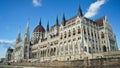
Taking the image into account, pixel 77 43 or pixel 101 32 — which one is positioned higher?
pixel 101 32

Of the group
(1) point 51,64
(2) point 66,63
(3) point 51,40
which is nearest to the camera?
(2) point 66,63

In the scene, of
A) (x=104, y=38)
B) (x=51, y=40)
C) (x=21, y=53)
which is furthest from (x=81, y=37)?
(x=21, y=53)

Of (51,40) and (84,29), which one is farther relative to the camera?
(51,40)

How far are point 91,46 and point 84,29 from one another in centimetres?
975

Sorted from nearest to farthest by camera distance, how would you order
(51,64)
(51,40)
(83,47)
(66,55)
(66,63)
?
(66,63) < (51,64) < (83,47) < (66,55) < (51,40)

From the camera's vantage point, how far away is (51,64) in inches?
1946

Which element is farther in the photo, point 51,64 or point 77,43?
point 77,43

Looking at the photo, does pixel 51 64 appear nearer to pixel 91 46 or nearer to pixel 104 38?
pixel 91 46

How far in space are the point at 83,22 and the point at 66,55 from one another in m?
19.7

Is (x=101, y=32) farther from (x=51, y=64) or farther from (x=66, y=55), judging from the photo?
(x=51, y=64)

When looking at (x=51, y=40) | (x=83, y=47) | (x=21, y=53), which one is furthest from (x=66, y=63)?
(x=21, y=53)

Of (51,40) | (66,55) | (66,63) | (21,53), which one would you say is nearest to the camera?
(66,63)

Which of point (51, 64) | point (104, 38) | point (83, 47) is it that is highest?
point (104, 38)

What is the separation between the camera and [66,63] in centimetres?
4262
